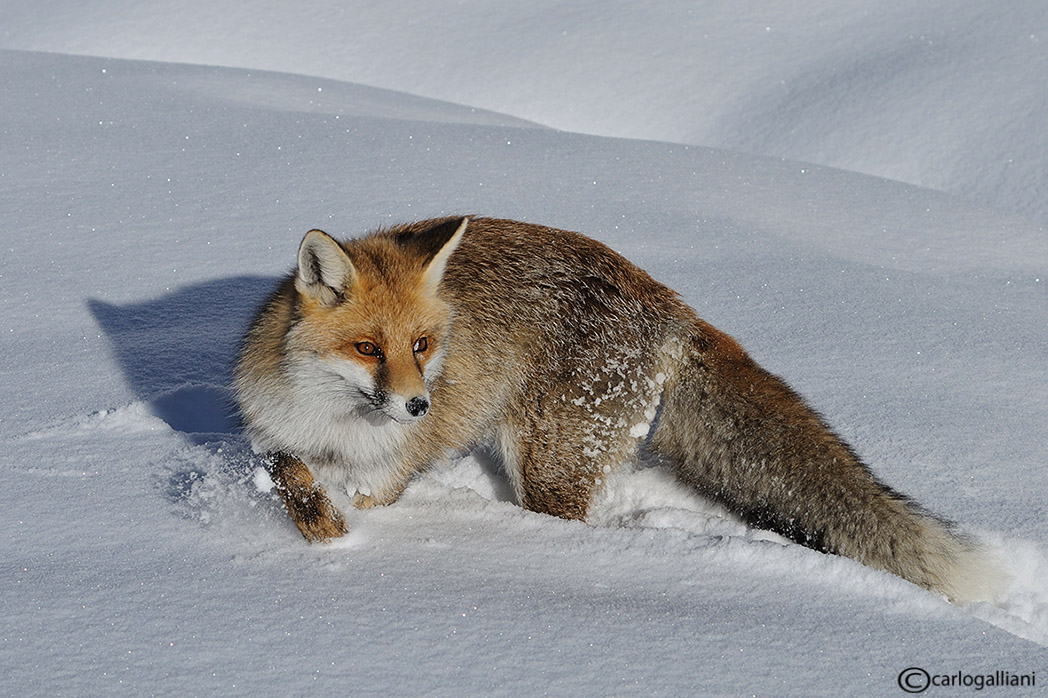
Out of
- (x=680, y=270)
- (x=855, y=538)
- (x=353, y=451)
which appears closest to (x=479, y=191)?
(x=680, y=270)

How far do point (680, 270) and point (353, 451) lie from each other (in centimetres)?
291

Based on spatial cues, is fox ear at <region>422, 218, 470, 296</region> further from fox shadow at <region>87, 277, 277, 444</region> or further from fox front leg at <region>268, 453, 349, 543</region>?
fox shadow at <region>87, 277, 277, 444</region>

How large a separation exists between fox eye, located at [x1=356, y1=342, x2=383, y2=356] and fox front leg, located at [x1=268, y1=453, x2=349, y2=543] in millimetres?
538

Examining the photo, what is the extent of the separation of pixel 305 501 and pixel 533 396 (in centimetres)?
104

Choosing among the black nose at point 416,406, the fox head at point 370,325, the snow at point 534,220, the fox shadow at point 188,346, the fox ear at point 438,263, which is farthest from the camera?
the fox shadow at point 188,346

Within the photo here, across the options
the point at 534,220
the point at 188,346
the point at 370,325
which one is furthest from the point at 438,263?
the point at 534,220

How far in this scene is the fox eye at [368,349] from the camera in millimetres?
3350

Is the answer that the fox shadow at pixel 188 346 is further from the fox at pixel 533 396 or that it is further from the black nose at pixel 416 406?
the black nose at pixel 416 406

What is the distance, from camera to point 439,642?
259 cm

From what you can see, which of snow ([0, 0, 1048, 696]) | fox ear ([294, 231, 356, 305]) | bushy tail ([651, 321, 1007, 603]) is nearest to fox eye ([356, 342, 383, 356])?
fox ear ([294, 231, 356, 305])

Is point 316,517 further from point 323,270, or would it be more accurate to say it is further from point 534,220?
point 534,220

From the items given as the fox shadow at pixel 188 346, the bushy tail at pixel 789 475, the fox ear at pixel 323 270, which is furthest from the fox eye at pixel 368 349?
the bushy tail at pixel 789 475

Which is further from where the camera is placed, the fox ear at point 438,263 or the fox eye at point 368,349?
the fox ear at point 438,263

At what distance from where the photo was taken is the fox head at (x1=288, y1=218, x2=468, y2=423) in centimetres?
329
